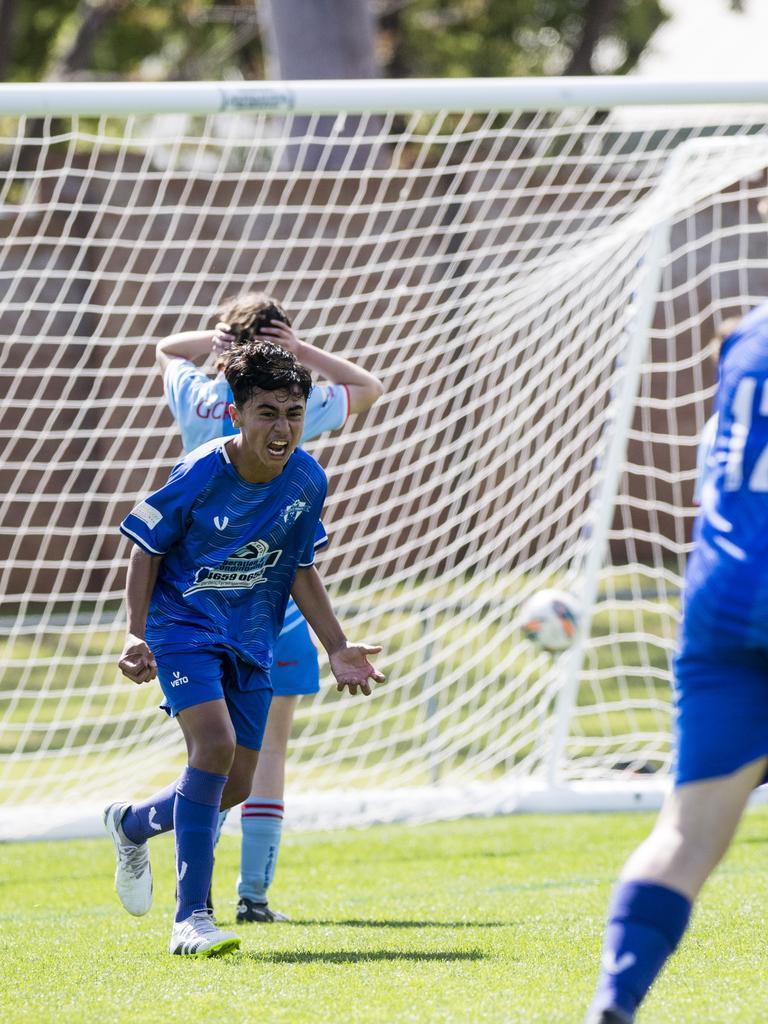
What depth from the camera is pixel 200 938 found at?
3.83 m

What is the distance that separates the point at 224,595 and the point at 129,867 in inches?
35.4

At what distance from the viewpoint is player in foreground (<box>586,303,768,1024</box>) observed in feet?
8.25

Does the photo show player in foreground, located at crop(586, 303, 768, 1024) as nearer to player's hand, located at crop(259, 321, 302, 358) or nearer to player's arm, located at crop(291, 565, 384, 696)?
player's arm, located at crop(291, 565, 384, 696)

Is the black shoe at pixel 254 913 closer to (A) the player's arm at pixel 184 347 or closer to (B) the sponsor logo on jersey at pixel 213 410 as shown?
(B) the sponsor logo on jersey at pixel 213 410

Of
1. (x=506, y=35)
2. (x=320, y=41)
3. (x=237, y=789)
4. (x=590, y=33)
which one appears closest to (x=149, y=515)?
(x=237, y=789)

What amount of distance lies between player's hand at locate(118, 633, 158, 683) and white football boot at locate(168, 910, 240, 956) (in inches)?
25.8

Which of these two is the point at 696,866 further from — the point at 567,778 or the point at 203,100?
the point at 567,778

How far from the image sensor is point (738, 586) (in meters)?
2.54

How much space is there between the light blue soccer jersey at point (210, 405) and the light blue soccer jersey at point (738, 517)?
6.78 feet

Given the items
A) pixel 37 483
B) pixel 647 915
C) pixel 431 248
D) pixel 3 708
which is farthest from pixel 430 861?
pixel 431 248

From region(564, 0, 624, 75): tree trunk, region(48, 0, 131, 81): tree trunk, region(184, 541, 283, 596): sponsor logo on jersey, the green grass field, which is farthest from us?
region(564, 0, 624, 75): tree trunk

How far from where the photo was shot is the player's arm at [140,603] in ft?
12.4

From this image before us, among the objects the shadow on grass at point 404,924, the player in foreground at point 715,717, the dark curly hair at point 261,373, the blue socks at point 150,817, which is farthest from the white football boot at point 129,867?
the player in foreground at point 715,717

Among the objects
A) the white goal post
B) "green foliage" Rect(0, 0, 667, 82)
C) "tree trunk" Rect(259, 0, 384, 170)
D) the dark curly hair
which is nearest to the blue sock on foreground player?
the dark curly hair
